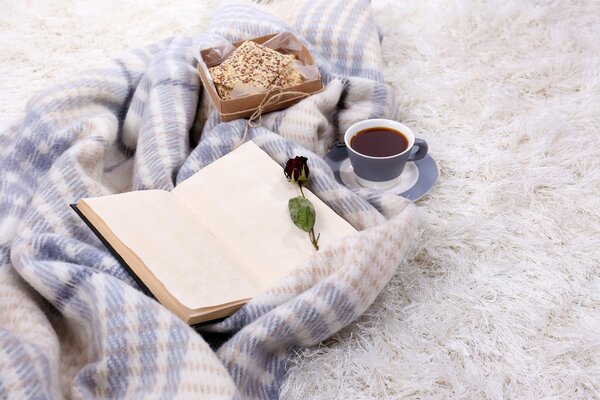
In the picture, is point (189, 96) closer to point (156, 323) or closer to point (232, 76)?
point (232, 76)

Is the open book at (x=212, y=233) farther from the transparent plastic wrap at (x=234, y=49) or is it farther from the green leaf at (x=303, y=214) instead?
the transparent plastic wrap at (x=234, y=49)

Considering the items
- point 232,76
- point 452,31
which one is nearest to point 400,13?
point 452,31

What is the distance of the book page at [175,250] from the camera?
0.59 meters

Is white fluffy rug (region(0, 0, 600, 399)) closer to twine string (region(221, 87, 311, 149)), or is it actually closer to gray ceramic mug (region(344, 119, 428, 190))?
gray ceramic mug (region(344, 119, 428, 190))

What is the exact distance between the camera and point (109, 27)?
117 centimetres

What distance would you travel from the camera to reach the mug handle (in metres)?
0.77

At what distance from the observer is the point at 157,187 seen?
2.45 ft

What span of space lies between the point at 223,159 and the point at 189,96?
0.53ft

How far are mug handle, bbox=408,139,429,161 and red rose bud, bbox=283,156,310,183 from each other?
6.4 inches

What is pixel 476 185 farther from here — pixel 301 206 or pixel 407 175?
pixel 301 206

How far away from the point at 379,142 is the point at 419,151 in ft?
0.19

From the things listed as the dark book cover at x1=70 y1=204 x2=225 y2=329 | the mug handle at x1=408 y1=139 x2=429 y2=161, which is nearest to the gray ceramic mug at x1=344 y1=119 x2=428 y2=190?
the mug handle at x1=408 y1=139 x2=429 y2=161

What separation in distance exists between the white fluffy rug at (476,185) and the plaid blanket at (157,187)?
5 cm

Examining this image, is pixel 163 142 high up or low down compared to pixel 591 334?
up
